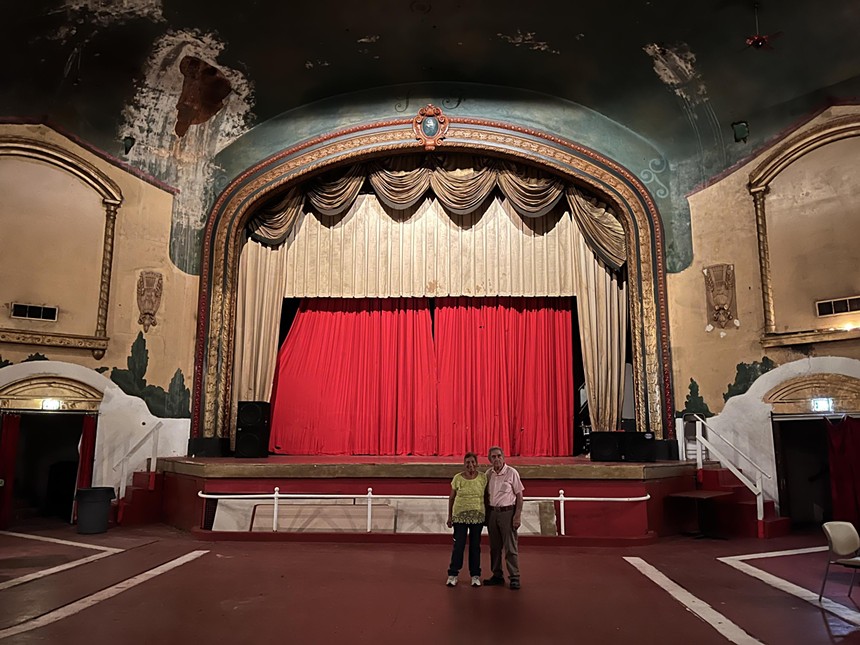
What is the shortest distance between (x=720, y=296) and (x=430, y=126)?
5880 millimetres

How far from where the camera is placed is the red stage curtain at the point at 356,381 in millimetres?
13711

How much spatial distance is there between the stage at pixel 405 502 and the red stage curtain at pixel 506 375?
11.3 feet

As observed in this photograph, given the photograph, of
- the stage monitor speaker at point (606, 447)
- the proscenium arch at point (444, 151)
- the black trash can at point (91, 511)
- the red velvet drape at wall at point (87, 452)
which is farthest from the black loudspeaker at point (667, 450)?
the red velvet drape at wall at point (87, 452)

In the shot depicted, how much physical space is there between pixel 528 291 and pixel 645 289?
215 cm

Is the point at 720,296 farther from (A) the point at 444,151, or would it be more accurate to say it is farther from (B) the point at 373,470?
(B) the point at 373,470

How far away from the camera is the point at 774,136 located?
11.3 metres

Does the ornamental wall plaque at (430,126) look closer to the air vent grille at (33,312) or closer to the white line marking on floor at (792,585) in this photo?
the air vent grille at (33,312)

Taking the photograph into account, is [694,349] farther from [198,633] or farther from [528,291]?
[198,633]

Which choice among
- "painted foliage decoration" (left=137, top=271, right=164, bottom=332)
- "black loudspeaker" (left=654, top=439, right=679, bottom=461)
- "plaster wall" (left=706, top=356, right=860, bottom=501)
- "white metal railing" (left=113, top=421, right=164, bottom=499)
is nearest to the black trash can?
"white metal railing" (left=113, top=421, right=164, bottom=499)

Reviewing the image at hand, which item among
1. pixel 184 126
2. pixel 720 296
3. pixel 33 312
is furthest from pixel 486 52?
pixel 33 312

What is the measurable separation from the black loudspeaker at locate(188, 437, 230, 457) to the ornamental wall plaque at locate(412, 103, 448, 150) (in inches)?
254

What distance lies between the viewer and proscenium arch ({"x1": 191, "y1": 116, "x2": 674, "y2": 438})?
1230cm

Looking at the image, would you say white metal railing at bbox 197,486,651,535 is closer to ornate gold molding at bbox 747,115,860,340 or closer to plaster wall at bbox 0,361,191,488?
plaster wall at bbox 0,361,191,488

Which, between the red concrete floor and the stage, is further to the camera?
the stage
